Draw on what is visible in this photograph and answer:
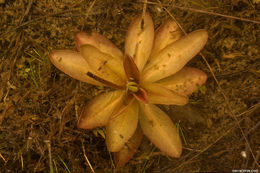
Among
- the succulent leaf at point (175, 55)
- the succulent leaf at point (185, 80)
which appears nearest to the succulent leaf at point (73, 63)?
the succulent leaf at point (175, 55)

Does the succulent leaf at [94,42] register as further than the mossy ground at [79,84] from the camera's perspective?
No

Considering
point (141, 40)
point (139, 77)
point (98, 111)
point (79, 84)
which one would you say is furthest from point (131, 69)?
point (79, 84)

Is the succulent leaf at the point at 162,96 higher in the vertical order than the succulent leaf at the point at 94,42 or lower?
lower

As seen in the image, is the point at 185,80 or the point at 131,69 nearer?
the point at 131,69

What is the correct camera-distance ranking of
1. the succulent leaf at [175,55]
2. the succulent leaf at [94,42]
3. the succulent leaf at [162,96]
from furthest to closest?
the succulent leaf at [94,42] < the succulent leaf at [175,55] < the succulent leaf at [162,96]

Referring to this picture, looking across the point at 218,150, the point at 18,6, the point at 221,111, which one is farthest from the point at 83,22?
the point at 218,150

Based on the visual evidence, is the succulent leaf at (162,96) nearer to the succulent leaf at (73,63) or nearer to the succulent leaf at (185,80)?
the succulent leaf at (185,80)

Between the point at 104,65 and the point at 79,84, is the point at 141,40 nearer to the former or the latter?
the point at 104,65

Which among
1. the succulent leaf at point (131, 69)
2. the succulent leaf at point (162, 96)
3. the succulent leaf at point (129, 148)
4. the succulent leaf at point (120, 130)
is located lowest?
the succulent leaf at point (129, 148)
